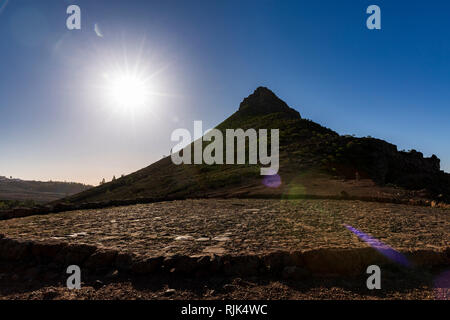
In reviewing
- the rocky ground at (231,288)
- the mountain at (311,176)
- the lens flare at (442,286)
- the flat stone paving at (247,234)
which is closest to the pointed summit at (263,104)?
the mountain at (311,176)

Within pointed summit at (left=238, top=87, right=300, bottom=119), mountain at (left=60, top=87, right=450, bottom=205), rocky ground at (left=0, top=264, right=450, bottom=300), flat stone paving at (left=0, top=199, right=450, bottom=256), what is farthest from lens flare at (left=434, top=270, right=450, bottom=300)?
pointed summit at (left=238, top=87, right=300, bottom=119)

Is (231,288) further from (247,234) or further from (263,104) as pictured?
(263,104)

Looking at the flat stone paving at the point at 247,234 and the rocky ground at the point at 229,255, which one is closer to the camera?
the rocky ground at the point at 229,255

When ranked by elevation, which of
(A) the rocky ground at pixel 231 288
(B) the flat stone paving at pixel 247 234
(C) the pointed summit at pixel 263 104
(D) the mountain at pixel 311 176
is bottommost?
(A) the rocky ground at pixel 231 288

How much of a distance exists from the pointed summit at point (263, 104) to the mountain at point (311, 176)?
623 inches

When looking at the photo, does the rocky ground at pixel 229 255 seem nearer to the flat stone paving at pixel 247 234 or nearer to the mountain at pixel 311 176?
the flat stone paving at pixel 247 234

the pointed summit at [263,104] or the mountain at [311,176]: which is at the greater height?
the pointed summit at [263,104]

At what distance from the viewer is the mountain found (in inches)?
678

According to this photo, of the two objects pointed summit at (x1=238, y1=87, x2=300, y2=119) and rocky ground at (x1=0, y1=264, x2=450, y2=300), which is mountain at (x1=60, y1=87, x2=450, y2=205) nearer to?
rocky ground at (x1=0, y1=264, x2=450, y2=300)

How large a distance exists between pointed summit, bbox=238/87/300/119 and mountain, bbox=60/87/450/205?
15.8 meters

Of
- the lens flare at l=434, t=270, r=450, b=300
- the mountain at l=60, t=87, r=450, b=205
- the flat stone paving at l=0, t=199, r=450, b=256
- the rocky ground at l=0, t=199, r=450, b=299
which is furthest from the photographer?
the mountain at l=60, t=87, r=450, b=205

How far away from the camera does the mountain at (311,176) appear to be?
17219 millimetres

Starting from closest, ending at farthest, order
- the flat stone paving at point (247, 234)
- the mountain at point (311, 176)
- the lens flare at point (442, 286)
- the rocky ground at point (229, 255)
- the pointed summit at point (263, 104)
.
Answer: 1. the lens flare at point (442, 286)
2. the rocky ground at point (229, 255)
3. the flat stone paving at point (247, 234)
4. the mountain at point (311, 176)
5. the pointed summit at point (263, 104)

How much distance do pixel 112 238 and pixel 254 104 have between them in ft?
220
